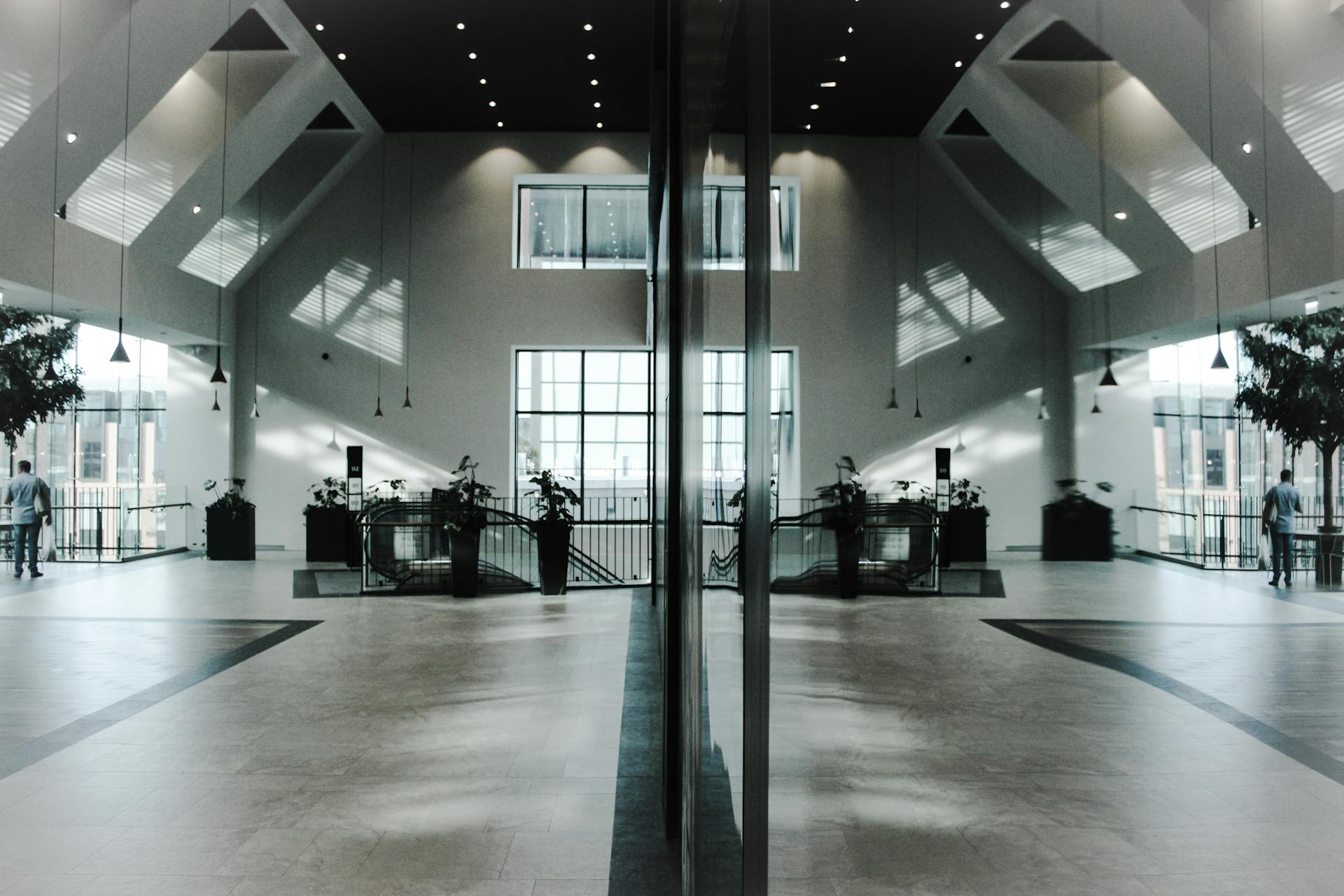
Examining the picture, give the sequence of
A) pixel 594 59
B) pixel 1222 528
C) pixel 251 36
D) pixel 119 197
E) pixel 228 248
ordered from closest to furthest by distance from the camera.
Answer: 1. pixel 1222 528
2. pixel 251 36
3. pixel 119 197
4. pixel 594 59
5. pixel 228 248

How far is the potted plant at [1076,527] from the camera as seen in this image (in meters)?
0.31

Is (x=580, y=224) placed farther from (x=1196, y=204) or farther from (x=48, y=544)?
(x=1196, y=204)

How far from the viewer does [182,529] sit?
628 inches

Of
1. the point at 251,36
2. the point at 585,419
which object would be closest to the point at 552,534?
the point at 585,419

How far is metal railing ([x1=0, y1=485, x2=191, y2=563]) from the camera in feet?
41.1

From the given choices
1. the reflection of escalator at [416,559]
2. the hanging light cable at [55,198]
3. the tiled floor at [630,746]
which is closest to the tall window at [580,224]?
the reflection of escalator at [416,559]

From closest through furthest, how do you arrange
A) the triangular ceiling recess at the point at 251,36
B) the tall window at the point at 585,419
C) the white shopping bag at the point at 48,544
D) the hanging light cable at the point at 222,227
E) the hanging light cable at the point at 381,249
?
1. the triangular ceiling recess at the point at 251,36
2. the white shopping bag at the point at 48,544
3. the hanging light cable at the point at 222,227
4. the hanging light cable at the point at 381,249
5. the tall window at the point at 585,419

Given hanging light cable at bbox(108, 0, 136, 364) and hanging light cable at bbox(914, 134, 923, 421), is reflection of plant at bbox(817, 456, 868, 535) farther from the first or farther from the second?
hanging light cable at bbox(108, 0, 136, 364)

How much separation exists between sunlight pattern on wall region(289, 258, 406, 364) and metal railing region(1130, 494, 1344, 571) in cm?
1657

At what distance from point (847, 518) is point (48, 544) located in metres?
13.7

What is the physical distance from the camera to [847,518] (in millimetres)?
460

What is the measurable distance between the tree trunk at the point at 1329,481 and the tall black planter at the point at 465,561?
1105cm

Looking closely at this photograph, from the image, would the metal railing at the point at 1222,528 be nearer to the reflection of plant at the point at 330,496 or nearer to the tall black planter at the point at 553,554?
the tall black planter at the point at 553,554

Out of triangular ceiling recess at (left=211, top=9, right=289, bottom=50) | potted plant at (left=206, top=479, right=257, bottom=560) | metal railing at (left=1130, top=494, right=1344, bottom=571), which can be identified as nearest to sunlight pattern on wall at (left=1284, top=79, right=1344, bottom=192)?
metal railing at (left=1130, top=494, right=1344, bottom=571)
